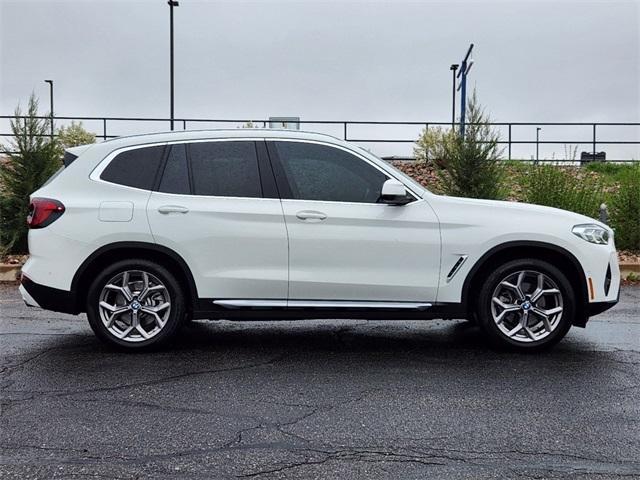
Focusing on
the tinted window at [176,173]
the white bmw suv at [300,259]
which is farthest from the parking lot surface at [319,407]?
the tinted window at [176,173]

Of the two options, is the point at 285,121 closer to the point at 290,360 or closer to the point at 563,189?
the point at 563,189

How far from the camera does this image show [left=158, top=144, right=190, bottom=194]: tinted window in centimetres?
550

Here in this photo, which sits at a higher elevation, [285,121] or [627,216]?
[285,121]

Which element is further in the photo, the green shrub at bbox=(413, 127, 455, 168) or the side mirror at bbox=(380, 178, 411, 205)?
the green shrub at bbox=(413, 127, 455, 168)

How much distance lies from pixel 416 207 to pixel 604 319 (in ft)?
10.2

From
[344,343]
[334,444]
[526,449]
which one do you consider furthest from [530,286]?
[334,444]

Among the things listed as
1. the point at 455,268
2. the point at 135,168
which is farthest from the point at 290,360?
the point at 135,168

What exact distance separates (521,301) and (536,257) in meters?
0.40

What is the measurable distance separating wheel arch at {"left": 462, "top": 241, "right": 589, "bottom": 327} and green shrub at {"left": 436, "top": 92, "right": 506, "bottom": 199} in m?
7.28

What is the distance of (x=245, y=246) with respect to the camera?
536cm

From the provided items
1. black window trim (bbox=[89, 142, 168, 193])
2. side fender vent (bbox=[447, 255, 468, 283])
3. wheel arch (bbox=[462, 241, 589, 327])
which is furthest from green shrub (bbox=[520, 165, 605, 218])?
black window trim (bbox=[89, 142, 168, 193])

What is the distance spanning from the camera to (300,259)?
5.36 meters

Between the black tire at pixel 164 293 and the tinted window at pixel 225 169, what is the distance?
74 centimetres

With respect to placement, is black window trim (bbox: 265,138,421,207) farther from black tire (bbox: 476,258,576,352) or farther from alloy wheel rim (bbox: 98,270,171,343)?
alloy wheel rim (bbox: 98,270,171,343)
